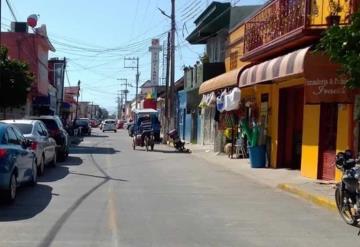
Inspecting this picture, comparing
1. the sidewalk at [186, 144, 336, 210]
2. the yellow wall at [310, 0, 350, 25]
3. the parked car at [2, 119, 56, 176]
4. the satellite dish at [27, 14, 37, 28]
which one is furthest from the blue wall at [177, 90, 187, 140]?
the yellow wall at [310, 0, 350, 25]

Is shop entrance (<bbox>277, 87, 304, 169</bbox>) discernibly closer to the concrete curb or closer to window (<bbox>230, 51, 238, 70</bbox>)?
the concrete curb

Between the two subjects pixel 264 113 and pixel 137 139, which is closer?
pixel 264 113

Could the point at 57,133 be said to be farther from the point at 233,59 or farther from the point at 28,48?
the point at 28,48

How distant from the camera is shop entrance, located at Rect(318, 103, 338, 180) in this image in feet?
56.0

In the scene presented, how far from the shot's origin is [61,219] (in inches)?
410

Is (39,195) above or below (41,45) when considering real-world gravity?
below

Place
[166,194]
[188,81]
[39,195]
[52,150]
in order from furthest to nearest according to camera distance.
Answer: [188,81] < [52,150] < [166,194] < [39,195]

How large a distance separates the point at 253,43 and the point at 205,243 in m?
14.9

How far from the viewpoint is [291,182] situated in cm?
1708

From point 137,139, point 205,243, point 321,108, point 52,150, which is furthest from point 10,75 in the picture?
point 205,243

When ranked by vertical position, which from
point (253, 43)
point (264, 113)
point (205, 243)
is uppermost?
point (253, 43)

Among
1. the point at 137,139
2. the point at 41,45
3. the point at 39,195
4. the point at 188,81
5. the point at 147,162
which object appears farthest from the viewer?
the point at 41,45

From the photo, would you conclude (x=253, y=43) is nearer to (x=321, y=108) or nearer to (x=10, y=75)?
(x=321, y=108)

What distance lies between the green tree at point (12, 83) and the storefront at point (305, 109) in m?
13.6
